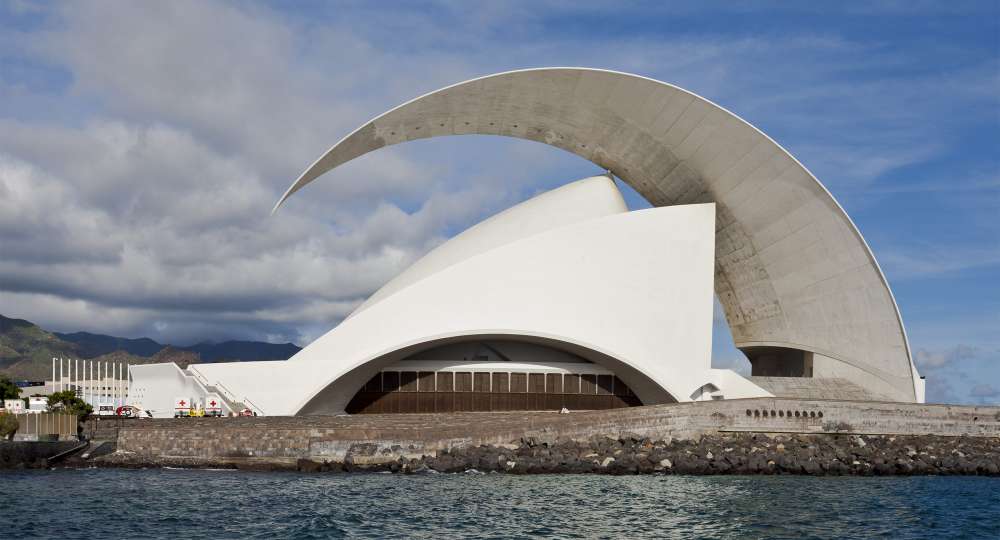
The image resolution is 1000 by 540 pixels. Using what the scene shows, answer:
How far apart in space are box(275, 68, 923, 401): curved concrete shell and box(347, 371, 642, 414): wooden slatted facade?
491cm

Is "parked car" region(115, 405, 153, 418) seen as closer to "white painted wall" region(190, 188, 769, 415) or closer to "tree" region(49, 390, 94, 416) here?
"white painted wall" region(190, 188, 769, 415)

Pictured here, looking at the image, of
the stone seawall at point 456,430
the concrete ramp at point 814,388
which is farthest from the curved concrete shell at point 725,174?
the stone seawall at point 456,430

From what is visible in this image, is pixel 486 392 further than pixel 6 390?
No

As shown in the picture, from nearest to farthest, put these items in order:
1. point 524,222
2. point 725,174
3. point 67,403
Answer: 1. point 725,174
2. point 524,222
3. point 67,403

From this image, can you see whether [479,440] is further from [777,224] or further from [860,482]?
[777,224]

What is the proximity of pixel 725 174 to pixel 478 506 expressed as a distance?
1578 centimetres

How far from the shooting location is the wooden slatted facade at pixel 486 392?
95.1ft

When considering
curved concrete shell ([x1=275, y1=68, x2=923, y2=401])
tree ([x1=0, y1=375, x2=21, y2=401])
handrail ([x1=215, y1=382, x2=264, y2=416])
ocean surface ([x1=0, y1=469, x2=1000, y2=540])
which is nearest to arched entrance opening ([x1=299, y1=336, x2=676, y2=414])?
handrail ([x1=215, y1=382, x2=264, y2=416])

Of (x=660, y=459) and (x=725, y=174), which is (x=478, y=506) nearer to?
(x=660, y=459)

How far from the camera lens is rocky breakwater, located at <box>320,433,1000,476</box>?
22.3 metres

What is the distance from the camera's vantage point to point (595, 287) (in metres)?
28.8

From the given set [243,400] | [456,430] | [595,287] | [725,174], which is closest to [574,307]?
[595,287]

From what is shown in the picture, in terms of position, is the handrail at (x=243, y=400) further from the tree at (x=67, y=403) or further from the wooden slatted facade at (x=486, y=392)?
the tree at (x=67, y=403)

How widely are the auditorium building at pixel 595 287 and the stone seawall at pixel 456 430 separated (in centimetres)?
308
